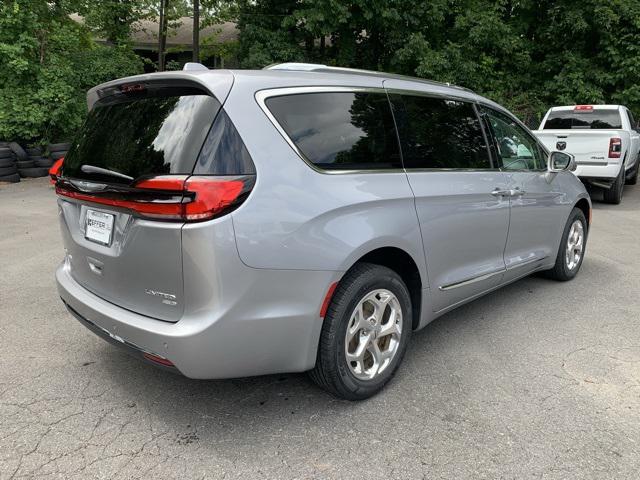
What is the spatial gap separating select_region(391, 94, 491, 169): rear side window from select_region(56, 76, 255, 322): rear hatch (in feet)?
4.18

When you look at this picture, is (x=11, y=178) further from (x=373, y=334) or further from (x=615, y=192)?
(x=615, y=192)

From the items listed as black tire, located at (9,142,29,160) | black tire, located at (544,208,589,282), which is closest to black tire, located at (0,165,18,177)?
black tire, located at (9,142,29,160)

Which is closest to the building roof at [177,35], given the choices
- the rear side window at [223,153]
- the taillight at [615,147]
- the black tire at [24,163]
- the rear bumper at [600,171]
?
the black tire at [24,163]

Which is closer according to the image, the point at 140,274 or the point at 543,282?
the point at 140,274

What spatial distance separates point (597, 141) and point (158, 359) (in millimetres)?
9952

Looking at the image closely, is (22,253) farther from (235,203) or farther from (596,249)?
(596,249)

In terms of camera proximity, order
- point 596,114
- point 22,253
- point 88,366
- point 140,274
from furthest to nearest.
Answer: point 596,114 → point 22,253 → point 88,366 → point 140,274

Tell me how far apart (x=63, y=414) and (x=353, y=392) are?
1563mm

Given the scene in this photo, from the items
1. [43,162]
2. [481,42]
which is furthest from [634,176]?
[43,162]

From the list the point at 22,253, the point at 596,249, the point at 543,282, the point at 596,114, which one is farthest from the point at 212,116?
the point at 596,114

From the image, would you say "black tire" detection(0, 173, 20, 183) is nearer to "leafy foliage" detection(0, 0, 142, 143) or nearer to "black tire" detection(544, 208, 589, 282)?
"leafy foliage" detection(0, 0, 142, 143)

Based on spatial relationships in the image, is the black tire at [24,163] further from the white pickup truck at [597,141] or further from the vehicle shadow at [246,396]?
the white pickup truck at [597,141]

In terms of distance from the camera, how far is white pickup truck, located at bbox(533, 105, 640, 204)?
9805mm

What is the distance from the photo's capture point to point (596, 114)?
36.6ft
